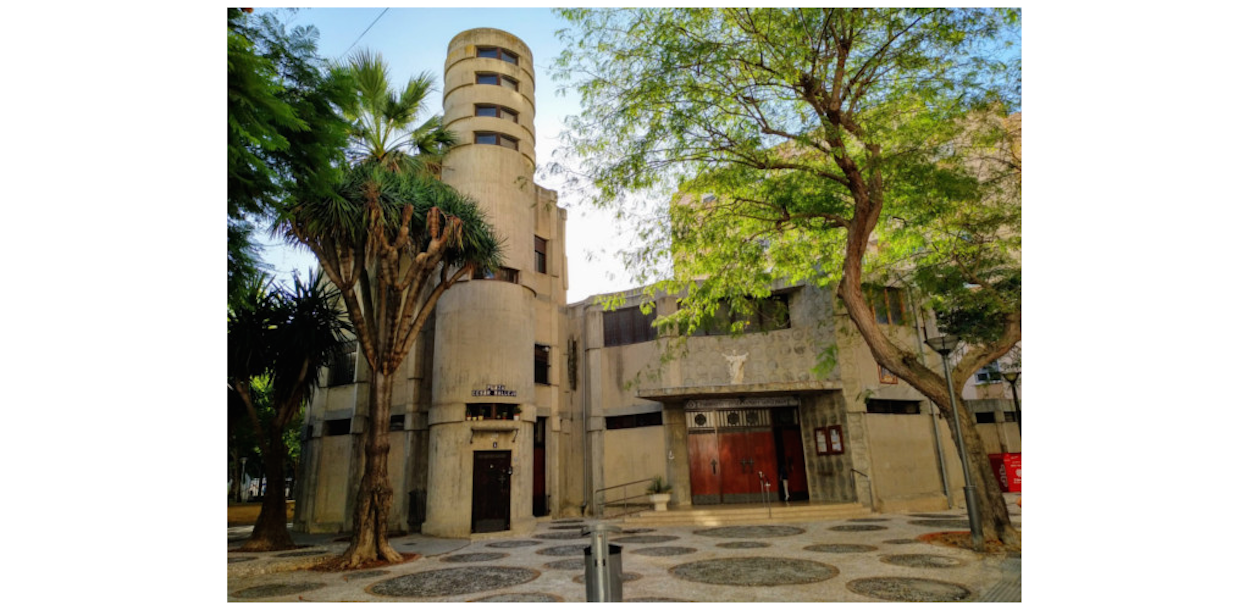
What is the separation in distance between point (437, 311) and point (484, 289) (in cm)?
197

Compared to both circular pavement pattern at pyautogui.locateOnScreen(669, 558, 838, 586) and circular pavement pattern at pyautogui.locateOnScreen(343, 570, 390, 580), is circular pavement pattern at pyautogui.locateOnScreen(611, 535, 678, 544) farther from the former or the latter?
circular pavement pattern at pyautogui.locateOnScreen(343, 570, 390, 580)

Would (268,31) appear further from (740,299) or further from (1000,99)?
(1000,99)

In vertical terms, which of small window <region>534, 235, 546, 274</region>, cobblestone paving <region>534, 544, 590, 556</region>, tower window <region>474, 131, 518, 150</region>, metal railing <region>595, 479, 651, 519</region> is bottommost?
metal railing <region>595, 479, 651, 519</region>

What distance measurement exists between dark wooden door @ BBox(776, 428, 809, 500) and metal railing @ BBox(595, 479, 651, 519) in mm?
4508

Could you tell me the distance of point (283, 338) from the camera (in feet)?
50.3

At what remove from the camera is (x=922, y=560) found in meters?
9.35

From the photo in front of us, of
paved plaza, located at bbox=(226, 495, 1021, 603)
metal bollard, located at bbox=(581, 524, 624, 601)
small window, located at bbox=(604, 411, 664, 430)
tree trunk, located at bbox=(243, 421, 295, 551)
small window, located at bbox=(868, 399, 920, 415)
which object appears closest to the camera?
metal bollard, located at bbox=(581, 524, 624, 601)

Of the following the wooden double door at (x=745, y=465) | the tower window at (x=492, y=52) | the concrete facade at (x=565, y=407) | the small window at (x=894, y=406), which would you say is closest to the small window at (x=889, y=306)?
the concrete facade at (x=565, y=407)

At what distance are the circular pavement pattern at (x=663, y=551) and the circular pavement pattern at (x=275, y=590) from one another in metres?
5.58

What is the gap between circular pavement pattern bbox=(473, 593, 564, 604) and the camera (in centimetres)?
776

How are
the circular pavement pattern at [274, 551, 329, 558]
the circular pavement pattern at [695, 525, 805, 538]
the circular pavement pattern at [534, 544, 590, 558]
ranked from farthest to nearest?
1. the circular pavement pattern at [695, 525, 805, 538]
2. the circular pavement pattern at [274, 551, 329, 558]
3. the circular pavement pattern at [534, 544, 590, 558]

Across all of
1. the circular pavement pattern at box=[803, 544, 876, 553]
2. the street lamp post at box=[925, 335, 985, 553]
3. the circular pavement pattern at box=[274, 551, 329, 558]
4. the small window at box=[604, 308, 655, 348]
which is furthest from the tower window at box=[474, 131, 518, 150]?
the circular pavement pattern at box=[803, 544, 876, 553]

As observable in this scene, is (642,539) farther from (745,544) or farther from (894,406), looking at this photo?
(894,406)

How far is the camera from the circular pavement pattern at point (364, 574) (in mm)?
10082
